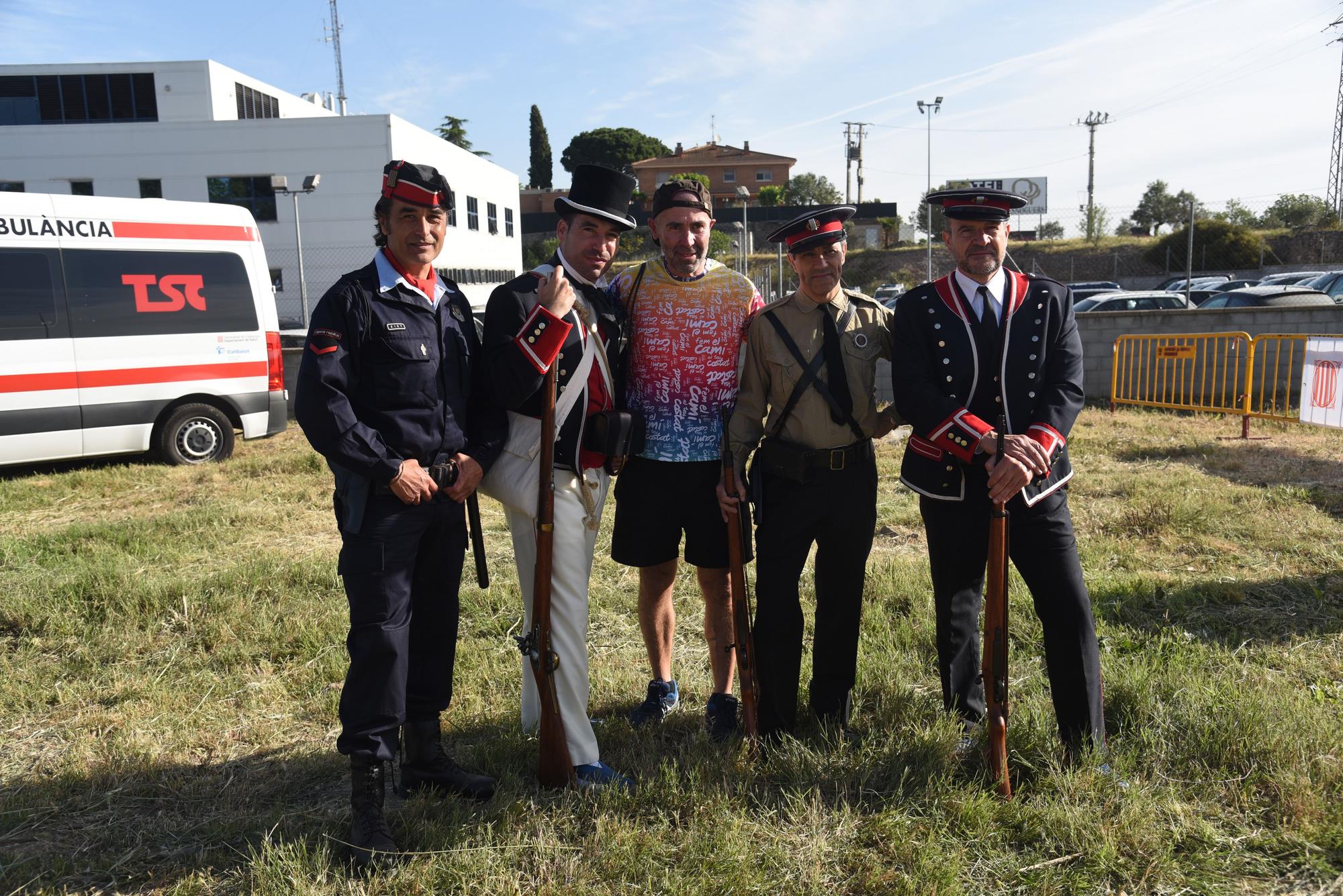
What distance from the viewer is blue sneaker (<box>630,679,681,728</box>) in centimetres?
383

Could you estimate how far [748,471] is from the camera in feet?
11.5

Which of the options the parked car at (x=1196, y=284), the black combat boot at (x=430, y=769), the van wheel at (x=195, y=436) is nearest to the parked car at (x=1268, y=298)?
the parked car at (x=1196, y=284)

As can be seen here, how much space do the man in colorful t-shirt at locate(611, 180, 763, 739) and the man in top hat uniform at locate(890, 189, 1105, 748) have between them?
2.21 feet

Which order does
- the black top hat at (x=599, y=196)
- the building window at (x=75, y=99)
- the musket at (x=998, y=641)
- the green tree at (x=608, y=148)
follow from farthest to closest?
1. the green tree at (x=608, y=148)
2. the building window at (x=75, y=99)
3. the black top hat at (x=599, y=196)
4. the musket at (x=998, y=641)

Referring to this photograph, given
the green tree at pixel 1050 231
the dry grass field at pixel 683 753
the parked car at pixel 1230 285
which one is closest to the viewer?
the dry grass field at pixel 683 753

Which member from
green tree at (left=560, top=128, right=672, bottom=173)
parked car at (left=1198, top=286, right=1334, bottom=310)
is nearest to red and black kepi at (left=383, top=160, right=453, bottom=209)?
parked car at (left=1198, top=286, right=1334, bottom=310)

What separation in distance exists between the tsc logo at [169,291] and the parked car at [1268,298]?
15.1 meters

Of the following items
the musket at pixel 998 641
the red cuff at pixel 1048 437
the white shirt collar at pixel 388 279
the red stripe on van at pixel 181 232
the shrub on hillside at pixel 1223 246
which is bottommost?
the musket at pixel 998 641

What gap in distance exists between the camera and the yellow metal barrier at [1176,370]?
39.5 ft

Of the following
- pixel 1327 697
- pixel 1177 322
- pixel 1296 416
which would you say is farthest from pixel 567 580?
pixel 1177 322

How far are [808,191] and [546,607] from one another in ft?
210

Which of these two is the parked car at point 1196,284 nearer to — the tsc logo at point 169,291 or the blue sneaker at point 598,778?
the tsc logo at point 169,291

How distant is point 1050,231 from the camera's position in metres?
52.7

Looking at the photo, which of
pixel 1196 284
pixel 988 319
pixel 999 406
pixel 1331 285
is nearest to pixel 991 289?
pixel 988 319
